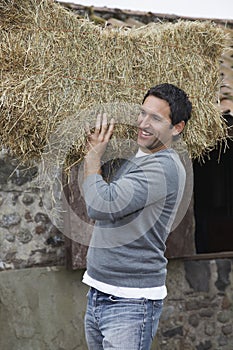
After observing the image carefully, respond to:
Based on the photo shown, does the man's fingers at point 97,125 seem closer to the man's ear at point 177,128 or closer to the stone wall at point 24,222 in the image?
the man's ear at point 177,128

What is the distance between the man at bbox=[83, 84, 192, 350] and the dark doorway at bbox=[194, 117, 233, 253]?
569 cm

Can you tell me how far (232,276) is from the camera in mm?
5504

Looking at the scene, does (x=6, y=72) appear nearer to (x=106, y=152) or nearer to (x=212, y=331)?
(x=106, y=152)

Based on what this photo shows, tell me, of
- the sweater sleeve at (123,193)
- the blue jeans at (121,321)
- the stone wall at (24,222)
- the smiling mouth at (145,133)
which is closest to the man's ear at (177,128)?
the smiling mouth at (145,133)

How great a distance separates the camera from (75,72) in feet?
9.30

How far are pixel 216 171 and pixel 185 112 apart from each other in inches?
243

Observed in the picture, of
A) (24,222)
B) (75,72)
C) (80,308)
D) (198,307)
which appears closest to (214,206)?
(198,307)

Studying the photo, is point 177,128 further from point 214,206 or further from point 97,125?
point 214,206

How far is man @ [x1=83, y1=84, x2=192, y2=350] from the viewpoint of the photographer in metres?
2.48

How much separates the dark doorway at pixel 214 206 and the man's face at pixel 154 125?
5.69 meters

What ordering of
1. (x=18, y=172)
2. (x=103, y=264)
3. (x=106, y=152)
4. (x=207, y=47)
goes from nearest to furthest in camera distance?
(x=103, y=264)
(x=106, y=152)
(x=207, y=47)
(x=18, y=172)

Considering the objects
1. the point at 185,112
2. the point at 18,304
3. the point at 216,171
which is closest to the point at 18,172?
the point at 18,304

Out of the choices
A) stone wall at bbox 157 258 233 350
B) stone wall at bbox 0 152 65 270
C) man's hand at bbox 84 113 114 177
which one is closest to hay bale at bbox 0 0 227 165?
man's hand at bbox 84 113 114 177

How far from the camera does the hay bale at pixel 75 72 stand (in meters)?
2.68
